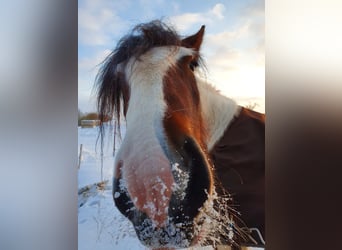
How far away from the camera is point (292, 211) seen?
115 cm

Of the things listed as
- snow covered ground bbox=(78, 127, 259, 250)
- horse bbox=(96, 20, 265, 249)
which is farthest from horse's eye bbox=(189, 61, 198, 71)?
snow covered ground bbox=(78, 127, 259, 250)

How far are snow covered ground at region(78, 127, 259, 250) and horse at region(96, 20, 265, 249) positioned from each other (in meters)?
0.04

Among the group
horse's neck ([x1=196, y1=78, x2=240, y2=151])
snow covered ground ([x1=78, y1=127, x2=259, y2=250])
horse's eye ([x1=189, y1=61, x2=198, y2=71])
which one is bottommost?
snow covered ground ([x1=78, y1=127, x2=259, y2=250])

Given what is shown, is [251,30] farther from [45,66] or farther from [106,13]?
[45,66]

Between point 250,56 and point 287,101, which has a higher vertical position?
point 250,56

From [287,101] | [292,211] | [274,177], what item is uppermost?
[287,101]

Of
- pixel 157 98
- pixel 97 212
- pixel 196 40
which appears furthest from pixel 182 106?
pixel 97 212

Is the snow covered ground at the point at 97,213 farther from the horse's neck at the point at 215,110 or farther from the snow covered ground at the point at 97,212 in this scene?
the horse's neck at the point at 215,110

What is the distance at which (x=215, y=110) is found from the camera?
3.97 feet

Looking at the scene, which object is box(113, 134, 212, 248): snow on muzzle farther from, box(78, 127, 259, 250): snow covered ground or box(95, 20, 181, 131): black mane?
box(95, 20, 181, 131): black mane

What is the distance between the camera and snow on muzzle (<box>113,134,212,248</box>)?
120 cm

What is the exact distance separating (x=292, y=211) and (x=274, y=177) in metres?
0.14

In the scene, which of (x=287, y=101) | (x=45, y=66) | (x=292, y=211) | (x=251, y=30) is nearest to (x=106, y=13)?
(x=45, y=66)

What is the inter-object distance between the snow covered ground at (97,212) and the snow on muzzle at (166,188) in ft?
0.16
